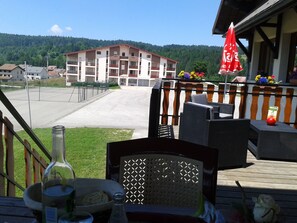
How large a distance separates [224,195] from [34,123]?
44.2 feet

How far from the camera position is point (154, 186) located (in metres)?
1.41

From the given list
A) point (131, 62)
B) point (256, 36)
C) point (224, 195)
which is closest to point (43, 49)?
point (131, 62)

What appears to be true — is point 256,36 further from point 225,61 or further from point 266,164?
point 266,164

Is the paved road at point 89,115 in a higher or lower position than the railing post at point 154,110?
lower

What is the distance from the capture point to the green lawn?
20.0 feet

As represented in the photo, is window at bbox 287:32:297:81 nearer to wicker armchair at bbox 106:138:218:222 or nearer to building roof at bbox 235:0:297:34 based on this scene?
building roof at bbox 235:0:297:34

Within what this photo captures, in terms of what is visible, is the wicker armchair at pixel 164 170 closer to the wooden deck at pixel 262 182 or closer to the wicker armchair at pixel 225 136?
the wooden deck at pixel 262 182

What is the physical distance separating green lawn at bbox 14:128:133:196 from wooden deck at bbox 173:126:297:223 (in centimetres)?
274

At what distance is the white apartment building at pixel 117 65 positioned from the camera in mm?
70688

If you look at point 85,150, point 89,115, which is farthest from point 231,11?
point 89,115

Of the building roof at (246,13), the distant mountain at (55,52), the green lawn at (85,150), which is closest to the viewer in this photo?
the building roof at (246,13)

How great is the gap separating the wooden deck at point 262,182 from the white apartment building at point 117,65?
66.6 metres

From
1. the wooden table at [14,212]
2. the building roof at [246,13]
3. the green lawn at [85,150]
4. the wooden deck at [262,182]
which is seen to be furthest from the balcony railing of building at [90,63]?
the wooden table at [14,212]

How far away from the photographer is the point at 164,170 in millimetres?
1393
